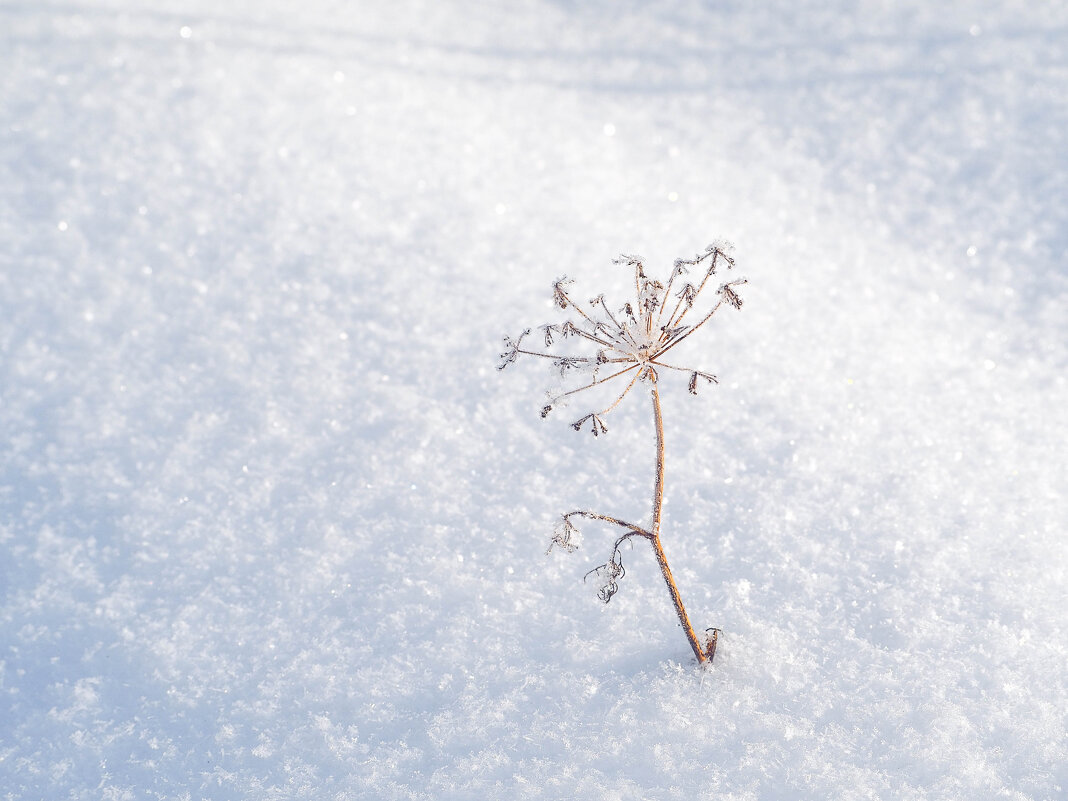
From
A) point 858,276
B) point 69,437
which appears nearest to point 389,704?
point 69,437

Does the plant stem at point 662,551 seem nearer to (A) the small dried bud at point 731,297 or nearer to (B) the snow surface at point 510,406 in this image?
(B) the snow surface at point 510,406

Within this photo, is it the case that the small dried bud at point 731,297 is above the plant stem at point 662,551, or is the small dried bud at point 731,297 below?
above

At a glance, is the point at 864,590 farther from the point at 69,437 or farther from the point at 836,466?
the point at 69,437

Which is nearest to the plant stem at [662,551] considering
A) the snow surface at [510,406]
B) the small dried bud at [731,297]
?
the snow surface at [510,406]

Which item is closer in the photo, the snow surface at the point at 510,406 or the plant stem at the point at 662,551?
the plant stem at the point at 662,551

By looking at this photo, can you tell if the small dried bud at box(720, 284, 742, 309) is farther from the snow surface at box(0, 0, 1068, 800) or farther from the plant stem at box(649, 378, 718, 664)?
the snow surface at box(0, 0, 1068, 800)

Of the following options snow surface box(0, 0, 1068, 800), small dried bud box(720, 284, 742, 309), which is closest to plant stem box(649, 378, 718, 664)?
snow surface box(0, 0, 1068, 800)

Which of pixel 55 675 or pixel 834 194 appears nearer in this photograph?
pixel 55 675

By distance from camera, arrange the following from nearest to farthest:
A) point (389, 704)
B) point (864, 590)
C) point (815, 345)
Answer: point (389, 704), point (864, 590), point (815, 345)

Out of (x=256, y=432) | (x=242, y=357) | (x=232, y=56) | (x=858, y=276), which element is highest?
(x=232, y=56)
